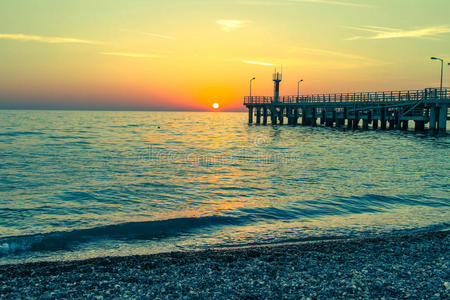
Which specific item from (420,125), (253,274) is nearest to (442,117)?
(420,125)

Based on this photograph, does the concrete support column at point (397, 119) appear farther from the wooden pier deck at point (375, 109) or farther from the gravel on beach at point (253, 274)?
the gravel on beach at point (253, 274)

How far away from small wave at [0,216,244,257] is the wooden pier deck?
135 ft

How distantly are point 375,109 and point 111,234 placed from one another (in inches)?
2021

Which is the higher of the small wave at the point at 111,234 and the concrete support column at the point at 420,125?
the concrete support column at the point at 420,125

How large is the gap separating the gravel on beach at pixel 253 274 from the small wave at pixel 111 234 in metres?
1.27

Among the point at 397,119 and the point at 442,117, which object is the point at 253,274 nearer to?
the point at 442,117

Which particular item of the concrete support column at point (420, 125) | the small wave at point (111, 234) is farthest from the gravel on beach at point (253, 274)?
the concrete support column at point (420, 125)

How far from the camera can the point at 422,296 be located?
4867 millimetres

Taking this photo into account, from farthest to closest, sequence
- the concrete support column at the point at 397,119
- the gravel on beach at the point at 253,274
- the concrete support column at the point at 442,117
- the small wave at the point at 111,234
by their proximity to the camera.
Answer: the concrete support column at the point at 397,119
the concrete support column at the point at 442,117
the small wave at the point at 111,234
the gravel on beach at the point at 253,274

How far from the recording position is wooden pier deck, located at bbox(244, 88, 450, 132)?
140 ft

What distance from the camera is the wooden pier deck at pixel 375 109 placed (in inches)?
1674

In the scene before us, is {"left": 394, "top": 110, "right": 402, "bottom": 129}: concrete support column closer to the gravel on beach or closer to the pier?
the pier

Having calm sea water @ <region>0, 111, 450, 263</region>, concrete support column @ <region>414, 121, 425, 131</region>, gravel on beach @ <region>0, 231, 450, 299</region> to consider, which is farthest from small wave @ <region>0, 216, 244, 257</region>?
concrete support column @ <region>414, 121, 425, 131</region>

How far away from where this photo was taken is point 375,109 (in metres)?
52.6
